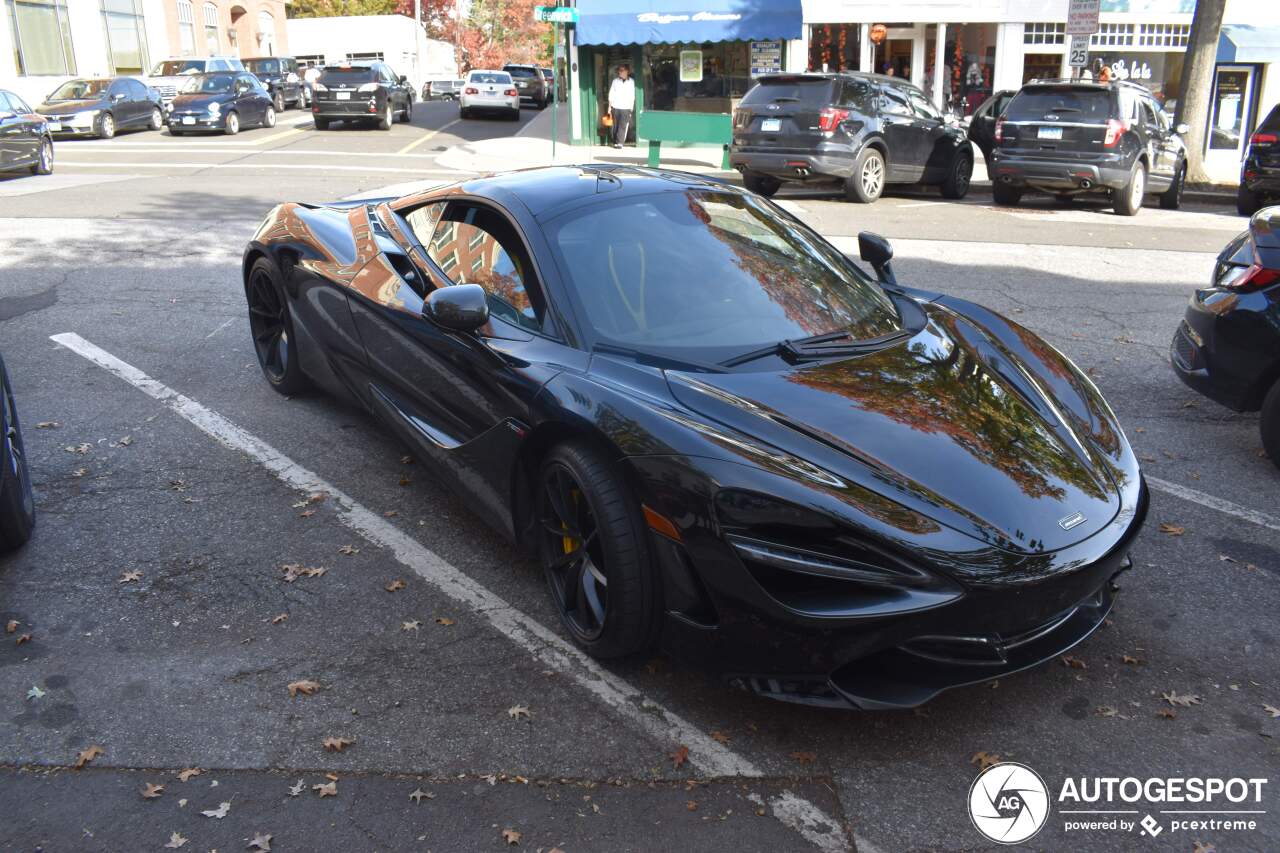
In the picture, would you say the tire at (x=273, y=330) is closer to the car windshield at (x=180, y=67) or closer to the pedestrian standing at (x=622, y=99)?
the pedestrian standing at (x=622, y=99)

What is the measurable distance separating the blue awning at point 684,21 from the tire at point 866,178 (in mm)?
7550

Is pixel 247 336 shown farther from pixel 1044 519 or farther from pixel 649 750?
pixel 1044 519

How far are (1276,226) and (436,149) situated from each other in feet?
69.6

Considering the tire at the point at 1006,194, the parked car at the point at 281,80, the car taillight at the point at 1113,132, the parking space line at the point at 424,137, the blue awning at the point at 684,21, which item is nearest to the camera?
the car taillight at the point at 1113,132

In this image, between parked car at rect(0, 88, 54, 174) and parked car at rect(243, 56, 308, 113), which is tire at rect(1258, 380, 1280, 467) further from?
parked car at rect(243, 56, 308, 113)

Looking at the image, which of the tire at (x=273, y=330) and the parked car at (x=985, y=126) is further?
the parked car at (x=985, y=126)

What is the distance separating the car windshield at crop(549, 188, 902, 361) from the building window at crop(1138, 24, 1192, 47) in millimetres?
23458

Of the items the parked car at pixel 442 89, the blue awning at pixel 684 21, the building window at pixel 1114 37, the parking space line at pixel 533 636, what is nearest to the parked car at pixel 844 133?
the blue awning at pixel 684 21

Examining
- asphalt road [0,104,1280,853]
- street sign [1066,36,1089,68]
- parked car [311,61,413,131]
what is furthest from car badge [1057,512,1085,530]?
parked car [311,61,413,131]

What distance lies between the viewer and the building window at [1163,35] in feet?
79.4

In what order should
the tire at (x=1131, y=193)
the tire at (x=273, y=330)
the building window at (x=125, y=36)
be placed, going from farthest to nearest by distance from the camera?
the building window at (x=125, y=36) < the tire at (x=1131, y=193) < the tire at (x=273, y=330)

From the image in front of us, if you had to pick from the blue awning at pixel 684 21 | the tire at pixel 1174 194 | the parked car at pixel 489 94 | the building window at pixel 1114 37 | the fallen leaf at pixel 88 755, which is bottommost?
the fallen leaf at pixel 88 755

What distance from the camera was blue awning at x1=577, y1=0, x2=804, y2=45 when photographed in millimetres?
21891

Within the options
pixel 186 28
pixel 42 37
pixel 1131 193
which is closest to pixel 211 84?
pixel 42 37
